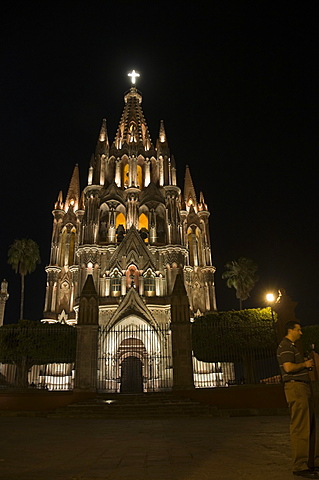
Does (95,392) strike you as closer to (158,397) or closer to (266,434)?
(158,397)

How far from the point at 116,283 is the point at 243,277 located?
730 inches

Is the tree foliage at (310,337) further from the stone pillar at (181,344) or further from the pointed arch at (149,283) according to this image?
the pointed arch at (149,283)

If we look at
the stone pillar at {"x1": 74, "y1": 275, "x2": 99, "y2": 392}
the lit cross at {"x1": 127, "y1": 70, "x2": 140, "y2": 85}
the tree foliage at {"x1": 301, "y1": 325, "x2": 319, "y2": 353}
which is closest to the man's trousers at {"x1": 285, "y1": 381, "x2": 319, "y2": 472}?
the stone pillar at {"x1": 74, "y1": 275, "x2": 99, "y2": 392}

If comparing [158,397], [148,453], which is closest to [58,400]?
[158,397]

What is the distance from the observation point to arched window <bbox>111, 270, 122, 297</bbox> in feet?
123

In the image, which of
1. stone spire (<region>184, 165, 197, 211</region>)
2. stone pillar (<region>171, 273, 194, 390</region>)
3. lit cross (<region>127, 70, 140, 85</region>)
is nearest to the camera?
stone pillar (<region>171, 273, 194, 390</region>)

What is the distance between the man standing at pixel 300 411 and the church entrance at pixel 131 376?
28575mm

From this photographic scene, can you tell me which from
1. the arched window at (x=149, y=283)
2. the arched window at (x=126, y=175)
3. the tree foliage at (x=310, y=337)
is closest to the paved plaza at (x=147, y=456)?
the tree foliage at (x=310, y=337)

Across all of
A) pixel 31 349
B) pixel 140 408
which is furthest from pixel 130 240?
pixel 140 408

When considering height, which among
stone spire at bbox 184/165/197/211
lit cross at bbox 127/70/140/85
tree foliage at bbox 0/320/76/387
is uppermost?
lit cross at bbox 127/70/140/85

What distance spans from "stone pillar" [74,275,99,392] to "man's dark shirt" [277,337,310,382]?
1480cm

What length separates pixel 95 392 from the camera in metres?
18.2

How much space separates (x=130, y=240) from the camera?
39.4m

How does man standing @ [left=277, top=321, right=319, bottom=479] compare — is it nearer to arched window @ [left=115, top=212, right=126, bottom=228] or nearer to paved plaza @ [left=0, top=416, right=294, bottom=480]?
paved plaza @ [left=0, top=416, right=294, bottom=480]
